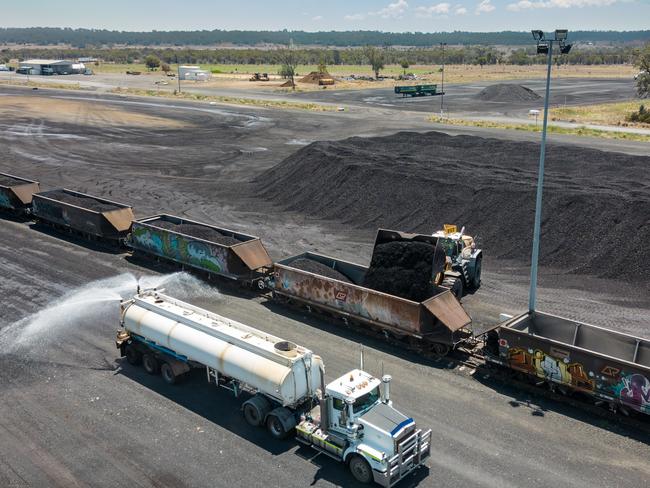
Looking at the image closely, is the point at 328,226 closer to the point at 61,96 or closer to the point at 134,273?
the point at 134,273

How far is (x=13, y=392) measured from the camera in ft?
65.7

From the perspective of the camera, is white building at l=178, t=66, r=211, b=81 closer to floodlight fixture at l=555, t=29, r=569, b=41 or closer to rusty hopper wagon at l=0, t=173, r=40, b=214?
rusty hopper wagon at l=0, t=173, r=40, b=214

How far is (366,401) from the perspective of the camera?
1569cm

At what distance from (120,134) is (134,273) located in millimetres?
45120

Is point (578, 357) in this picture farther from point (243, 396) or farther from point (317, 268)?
point (317, 268)

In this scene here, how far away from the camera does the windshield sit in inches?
609

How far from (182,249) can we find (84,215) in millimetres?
8585

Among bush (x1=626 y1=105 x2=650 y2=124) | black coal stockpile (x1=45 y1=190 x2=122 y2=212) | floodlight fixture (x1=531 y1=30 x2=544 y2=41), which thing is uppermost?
floodlight fixture (x1=531 y1=30 x2=544 y2=41)

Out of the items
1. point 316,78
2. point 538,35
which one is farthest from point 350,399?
point 316,78

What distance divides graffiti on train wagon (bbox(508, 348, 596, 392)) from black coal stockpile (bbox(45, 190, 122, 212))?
25.5 m

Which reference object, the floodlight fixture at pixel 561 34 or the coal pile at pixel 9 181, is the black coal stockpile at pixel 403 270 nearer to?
the floodlight fixture at pixel 561 34

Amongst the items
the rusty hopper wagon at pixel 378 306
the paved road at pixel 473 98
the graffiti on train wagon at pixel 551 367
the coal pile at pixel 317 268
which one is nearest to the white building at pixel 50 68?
the paved road at pixel 473 98

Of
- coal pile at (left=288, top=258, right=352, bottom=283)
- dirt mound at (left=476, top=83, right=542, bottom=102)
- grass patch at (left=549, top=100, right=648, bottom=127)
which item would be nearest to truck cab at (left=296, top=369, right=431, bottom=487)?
coal pile at (left=288, top=258, right=352, bottom=283)

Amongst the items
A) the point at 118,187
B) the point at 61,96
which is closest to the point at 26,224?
the point at 118,187
